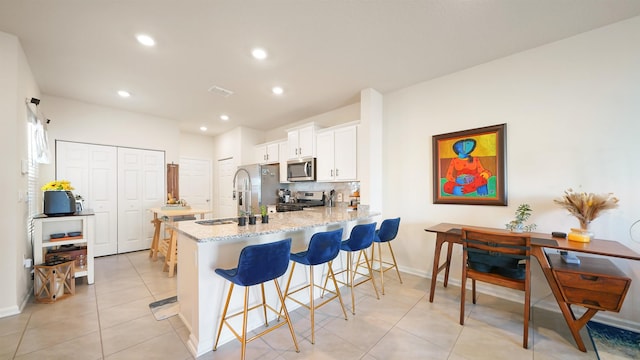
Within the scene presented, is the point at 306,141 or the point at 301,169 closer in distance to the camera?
the point at 306,141

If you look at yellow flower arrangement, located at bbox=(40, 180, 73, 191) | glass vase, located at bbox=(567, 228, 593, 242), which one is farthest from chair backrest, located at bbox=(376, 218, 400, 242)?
yellow flower arrangement, located at bbox=(40, 180, 73, 191)

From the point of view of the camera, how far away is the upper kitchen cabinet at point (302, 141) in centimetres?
433

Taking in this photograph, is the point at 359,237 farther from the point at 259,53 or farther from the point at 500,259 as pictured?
the point at 259,53

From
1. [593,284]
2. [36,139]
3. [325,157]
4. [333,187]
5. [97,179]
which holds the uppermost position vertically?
[36,139]

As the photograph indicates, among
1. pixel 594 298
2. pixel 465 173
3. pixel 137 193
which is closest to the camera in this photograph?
pixel 594 298

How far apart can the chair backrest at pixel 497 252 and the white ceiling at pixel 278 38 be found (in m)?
1.92

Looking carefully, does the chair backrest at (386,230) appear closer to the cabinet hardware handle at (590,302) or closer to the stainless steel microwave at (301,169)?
the cabinet hardware handle at (590,302)

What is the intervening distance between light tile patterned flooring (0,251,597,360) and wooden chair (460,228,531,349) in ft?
0.78

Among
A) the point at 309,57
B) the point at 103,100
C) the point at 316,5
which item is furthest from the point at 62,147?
the point at 316,5

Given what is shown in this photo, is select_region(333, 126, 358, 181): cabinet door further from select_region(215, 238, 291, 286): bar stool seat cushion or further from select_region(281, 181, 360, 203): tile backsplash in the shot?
select_region(215, 238, 291, 286): bar stool seat cushion

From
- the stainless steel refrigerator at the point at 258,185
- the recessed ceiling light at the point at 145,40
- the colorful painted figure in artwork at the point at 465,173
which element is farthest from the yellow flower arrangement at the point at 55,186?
the colorful painted figure in artwork at the point at 465,173

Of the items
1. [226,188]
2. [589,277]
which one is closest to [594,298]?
[589,277]

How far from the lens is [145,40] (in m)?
2.42

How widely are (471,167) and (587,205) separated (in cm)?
106
